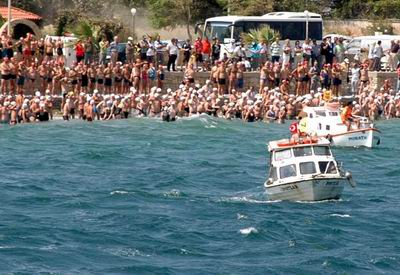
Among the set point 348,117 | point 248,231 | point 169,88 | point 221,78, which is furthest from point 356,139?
point 248,231

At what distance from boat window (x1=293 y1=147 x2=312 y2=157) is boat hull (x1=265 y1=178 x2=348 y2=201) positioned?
97cm

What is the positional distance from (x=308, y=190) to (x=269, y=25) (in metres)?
27.8

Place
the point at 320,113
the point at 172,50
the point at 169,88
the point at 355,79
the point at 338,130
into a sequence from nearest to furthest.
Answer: the point at 338,130, the point at 320,113, the point at 172,50, the point at 169,88, the point at 355,79

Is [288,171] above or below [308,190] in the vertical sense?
above

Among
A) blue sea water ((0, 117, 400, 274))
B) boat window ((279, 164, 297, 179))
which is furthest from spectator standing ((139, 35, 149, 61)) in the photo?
boat window ((279, 164, 297, 179))

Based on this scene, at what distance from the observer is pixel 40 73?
6706 cm

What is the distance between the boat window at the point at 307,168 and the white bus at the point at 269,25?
26.5 meters

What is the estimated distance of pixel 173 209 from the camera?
4775cm

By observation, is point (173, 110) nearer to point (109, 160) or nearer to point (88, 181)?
point (109, 160)

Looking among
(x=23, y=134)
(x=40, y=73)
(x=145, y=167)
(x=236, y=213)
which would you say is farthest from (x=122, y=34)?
(x=236, y=213)

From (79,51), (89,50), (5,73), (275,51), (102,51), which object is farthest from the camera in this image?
(275,51)

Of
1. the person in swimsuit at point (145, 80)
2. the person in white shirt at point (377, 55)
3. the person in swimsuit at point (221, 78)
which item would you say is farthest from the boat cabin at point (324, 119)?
the person in white shirt at point (377, 55)

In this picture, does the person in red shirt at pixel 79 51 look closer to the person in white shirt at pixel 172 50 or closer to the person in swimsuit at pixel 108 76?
the person in swimsuit at pixel 108 76

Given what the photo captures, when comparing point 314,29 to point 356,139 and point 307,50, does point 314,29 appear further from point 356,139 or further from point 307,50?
point 356,139
